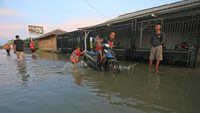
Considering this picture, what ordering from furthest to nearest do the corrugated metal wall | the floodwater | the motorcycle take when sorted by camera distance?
the corrugated metal wall → the motorcycle → the floodwater

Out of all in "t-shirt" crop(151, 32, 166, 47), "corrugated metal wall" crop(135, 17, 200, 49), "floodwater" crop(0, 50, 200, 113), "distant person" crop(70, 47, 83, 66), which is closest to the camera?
"floodwater" crop(0, 50, 200, 113)

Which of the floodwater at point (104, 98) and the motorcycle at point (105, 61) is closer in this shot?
the floodwater at point (104, 98)

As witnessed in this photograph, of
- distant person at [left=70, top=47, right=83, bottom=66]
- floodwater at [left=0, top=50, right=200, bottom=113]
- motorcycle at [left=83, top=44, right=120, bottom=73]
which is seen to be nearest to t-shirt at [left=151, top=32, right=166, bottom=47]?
motorcycle at [left=83, top=44, right=120, bottom=73]

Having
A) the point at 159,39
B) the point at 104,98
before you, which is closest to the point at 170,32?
the point at 159,39

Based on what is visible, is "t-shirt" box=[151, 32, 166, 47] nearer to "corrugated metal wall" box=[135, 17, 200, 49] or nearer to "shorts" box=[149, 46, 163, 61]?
"shorts" box=[149, 46, 163, 61]

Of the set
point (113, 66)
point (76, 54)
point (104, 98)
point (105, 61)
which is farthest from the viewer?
point (76, 54)

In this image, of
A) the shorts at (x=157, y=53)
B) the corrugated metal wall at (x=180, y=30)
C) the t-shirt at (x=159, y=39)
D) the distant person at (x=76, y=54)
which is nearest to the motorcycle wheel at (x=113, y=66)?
the shorts at (x=157, y=53)

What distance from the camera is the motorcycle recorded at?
7.98 m

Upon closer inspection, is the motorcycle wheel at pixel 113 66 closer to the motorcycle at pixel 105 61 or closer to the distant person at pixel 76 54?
the motorcycle at pixel 105 61

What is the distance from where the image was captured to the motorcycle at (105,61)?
26.2 ft

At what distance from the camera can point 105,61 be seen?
8406 mm

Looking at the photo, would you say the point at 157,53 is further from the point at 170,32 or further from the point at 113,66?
the point at 170,32

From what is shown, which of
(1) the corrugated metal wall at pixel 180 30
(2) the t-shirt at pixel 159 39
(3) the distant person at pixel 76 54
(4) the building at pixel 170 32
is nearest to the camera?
(2) the t-shirt at pixel 159 39

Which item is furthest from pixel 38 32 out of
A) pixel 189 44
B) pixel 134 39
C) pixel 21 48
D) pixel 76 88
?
pixel 76 88
